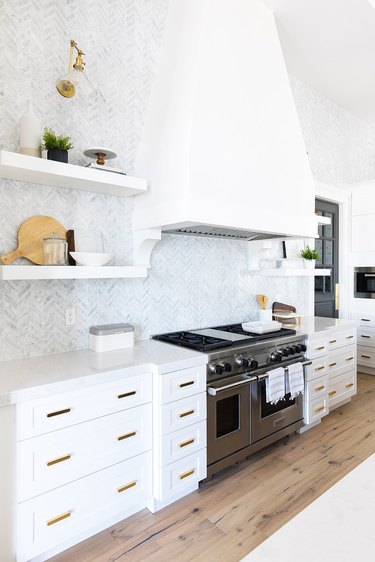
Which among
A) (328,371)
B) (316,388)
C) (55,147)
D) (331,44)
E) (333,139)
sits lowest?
(316,388)

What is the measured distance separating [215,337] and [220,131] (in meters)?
1.40

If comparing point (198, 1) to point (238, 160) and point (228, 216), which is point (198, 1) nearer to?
point (238, 160)

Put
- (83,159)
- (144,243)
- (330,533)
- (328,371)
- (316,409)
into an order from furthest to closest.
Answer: (328,371) → (316,409) → (144,243) → (83,159) → (330,533)

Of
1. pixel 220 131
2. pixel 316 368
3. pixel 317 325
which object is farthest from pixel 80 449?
pixel 317 325

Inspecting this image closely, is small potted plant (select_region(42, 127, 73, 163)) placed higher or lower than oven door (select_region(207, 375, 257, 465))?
higher

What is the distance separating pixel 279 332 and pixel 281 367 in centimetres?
31

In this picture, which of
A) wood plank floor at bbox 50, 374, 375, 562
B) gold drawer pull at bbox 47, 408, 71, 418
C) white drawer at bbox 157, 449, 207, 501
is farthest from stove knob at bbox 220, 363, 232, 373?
gold drawer pull at bbox 47, 408, 71, 418

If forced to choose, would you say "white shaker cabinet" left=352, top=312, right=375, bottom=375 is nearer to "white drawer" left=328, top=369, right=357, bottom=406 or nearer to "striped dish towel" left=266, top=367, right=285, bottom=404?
"white drawer" left=328, top=369, right=357, bottom=406

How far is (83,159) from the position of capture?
236 cm

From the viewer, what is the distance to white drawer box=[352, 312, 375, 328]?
181 inches

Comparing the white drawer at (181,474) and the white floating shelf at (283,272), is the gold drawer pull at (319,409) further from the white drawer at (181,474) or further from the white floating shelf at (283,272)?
the white drawer at (181,474)

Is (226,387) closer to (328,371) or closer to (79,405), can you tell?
(79,405)

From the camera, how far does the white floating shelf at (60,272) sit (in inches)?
73.4

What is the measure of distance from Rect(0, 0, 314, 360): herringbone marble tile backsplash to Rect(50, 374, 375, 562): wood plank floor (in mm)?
1088
